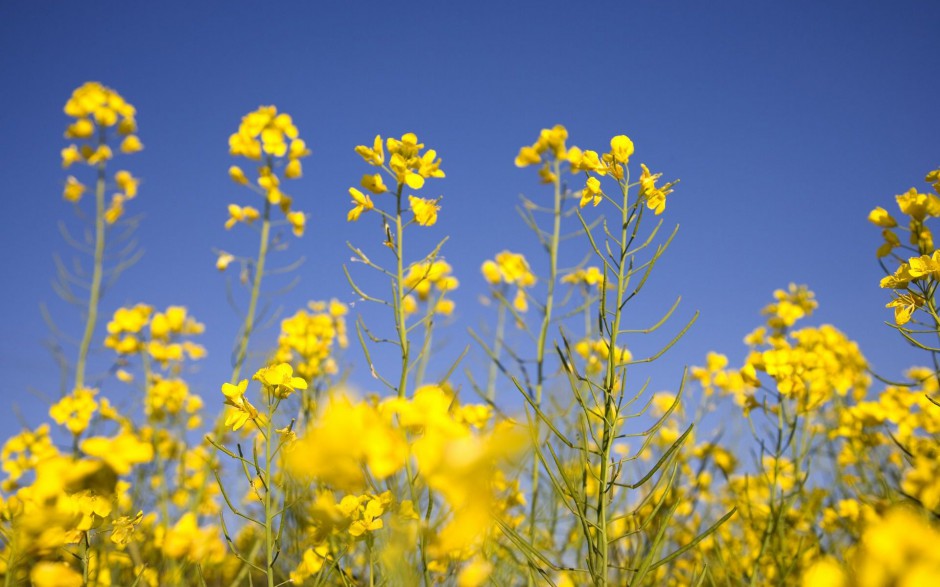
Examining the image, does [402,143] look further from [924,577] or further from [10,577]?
[924,577]

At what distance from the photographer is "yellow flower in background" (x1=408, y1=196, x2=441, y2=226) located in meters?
1.73

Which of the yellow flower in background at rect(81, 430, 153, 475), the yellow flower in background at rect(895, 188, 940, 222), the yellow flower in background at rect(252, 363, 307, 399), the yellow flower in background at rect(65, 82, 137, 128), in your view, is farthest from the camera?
the yellow flower in background at rect(65, 82, 137, 128)

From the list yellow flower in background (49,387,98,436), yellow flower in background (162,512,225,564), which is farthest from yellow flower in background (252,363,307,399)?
yellow flower in background (49,387,98,436)

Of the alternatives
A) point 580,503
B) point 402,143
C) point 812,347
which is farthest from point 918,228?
point 402,143

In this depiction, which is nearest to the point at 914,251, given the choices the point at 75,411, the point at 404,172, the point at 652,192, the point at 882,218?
the point at 882,218

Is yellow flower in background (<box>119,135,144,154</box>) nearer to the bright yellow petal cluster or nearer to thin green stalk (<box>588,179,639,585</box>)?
the bright yellow petal cluster

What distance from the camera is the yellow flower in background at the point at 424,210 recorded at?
1.73 meters

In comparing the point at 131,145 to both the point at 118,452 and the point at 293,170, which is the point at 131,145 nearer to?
the point at 293,170

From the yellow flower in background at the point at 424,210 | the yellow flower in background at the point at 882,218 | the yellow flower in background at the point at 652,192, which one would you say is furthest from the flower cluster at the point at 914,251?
the yellow flower in background at the point at 424,210

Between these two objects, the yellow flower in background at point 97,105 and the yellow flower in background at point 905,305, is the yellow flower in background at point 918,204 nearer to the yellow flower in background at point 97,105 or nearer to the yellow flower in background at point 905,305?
the yellow flower in background at point 905,305

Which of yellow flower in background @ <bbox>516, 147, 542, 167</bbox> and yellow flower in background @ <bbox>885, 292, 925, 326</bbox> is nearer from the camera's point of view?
yellow flower in background @ <bbox>885, 292, 925, 326</bbox>

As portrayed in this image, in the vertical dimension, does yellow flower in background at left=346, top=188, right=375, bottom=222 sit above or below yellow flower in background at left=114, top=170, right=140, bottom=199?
below

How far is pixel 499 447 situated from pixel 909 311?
1516mm

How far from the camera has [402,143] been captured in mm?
1715
